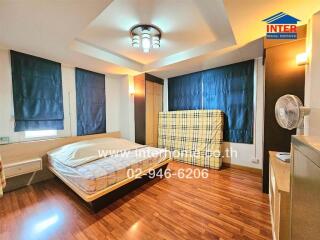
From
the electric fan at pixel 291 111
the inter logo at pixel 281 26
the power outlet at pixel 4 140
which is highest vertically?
the inter logo at pixel 281 26

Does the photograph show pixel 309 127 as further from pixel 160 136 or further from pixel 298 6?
pixel 160 136

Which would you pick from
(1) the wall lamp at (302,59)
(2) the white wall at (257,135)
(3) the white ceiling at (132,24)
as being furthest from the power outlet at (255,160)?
(3) the white ceiling at (132,24)

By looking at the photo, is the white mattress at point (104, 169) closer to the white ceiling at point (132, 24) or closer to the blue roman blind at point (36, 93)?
the blue roman blind at point (36, 93)

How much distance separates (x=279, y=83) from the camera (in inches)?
79.0

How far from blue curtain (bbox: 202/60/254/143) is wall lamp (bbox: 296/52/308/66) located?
45.7 inches

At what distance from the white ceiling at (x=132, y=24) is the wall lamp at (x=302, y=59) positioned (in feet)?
1.28

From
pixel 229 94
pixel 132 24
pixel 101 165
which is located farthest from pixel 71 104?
pixel 229 94

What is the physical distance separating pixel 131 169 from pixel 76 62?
2.45 m

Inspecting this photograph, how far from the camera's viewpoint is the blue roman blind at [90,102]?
10.9 feet

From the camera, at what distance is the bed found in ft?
5.82

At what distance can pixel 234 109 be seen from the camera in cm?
324

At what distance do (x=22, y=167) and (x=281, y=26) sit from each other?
171 inches

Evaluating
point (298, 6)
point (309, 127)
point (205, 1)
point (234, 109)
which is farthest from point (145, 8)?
point (234, 109)

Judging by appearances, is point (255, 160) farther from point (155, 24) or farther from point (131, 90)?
point (131, 90)
